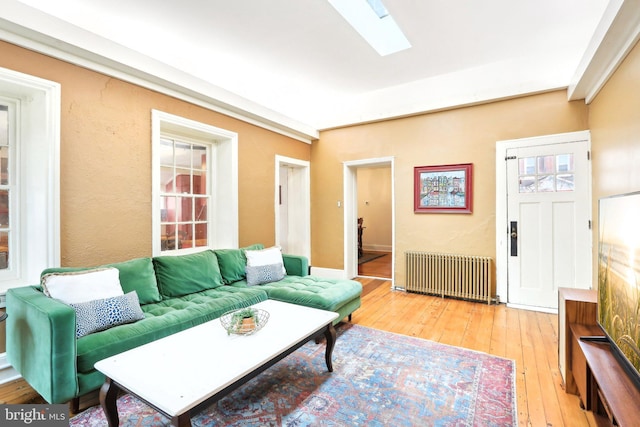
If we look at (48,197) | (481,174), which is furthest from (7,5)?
(481,174)

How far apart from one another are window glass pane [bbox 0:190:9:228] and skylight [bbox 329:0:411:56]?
10.3ft

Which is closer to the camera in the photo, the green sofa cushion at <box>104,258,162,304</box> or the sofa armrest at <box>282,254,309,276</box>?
the green sofa cushion at <box>104,258,162,304</box>

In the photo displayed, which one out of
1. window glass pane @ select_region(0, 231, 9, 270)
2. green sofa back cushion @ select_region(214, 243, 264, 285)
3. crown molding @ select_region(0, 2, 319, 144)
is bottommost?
green sofa back cushion @ select_region(214, 243, 264, 285)

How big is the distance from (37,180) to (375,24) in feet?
11.2

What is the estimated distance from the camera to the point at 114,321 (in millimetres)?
2076

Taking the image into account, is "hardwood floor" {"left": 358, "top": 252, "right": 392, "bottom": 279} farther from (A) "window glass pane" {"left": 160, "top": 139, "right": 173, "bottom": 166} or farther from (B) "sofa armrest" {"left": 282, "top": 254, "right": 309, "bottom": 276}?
(A) "window glass pane" {"left": 160, "top": 139, "right": 173, "bottom": 166}

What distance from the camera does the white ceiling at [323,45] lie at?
8.55 ft

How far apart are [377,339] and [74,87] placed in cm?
349

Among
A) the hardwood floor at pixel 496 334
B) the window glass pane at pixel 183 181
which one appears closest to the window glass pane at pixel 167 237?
the window glass pane at pixel 183 181

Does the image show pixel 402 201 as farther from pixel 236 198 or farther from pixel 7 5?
pixel 7 5

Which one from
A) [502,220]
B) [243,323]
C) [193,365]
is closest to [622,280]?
[243,323]

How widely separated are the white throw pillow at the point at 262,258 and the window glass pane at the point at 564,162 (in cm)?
352

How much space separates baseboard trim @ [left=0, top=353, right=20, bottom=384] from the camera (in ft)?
7.06

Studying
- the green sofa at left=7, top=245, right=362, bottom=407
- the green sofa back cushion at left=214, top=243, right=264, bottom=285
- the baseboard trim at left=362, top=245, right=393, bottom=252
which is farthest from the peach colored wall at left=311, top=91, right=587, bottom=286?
the baseboard trim at left=362, top=245, right=393, bottom=252
